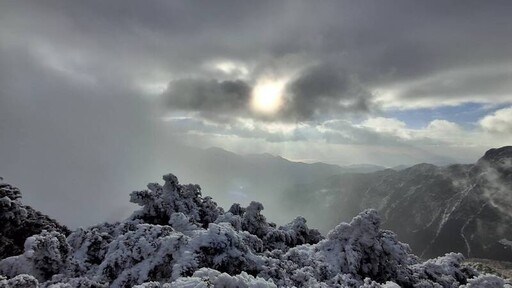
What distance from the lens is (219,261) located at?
58.4 ft

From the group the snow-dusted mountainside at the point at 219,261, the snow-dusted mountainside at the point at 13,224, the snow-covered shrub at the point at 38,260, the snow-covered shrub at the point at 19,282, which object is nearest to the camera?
the snow-covered shrub at the point at 19,282

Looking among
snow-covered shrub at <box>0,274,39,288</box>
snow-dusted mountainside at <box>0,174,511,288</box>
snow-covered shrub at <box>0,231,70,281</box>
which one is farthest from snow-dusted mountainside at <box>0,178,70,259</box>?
snow-covered shrub at <box>0,274,39,288</box>

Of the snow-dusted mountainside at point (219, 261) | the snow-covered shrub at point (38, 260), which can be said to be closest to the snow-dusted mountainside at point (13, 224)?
the snow-dusted mountainside at point (219, 261)

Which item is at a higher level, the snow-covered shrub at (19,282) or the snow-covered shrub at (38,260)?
the snow-covered shrub at (19,282)

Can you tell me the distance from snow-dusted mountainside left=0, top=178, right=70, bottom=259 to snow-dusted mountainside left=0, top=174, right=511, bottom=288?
15.1ft

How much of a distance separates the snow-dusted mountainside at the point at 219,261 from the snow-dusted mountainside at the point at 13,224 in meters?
4.60

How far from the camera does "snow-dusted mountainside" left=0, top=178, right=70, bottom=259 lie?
2853cm

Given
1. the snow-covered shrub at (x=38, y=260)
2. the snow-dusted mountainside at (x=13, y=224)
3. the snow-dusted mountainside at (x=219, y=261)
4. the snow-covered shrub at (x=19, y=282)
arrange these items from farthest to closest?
1. the snow-dusted mountainside at (x=13, y=224)
2. the snow-covered shrub at (x=38, y=260)
3. the snow-dusted mountainside at (x=219, y=261)
4. the snow-covered shrub at (x=19, y=282)

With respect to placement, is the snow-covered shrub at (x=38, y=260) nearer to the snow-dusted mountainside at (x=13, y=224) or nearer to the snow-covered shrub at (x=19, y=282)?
the snow-covered shrub at (x=19, y=282)

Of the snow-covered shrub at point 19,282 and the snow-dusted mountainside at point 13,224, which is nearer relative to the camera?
the snow-covered shrub at point 19,282

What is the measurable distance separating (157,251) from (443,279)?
18.6m

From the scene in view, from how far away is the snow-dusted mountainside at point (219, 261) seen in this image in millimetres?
17625

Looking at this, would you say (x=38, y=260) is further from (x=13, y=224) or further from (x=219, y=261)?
(x=13, y=224)

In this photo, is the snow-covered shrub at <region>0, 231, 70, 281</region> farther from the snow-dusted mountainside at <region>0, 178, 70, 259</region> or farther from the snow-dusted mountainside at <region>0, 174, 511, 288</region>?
the snow-dusted mountainside at <region>0, 178, 70, 259</region>
